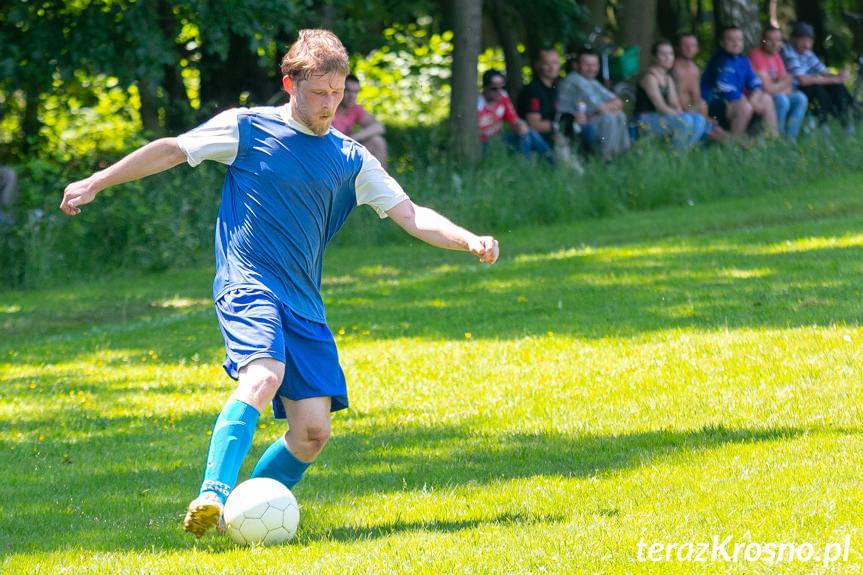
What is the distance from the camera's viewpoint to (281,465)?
5375 mm

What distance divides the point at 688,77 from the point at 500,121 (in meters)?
2.83

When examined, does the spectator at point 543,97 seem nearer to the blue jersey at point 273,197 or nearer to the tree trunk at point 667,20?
the tree trunk at point 667,20

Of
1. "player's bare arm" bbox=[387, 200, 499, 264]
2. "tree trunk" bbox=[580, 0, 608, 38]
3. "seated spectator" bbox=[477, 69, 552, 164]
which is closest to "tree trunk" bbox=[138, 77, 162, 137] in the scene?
"seated spectator" bbox=[477, 69, 552, 164]

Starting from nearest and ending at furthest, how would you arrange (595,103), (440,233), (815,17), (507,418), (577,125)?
(440,233)
(507,418)
(595,103)
(577,125)
(815,17)

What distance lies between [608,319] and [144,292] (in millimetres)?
5582

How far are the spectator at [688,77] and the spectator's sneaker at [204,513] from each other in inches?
573

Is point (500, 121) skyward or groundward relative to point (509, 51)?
groundward

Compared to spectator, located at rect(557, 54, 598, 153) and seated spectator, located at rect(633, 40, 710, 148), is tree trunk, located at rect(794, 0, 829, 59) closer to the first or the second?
seated spectator, located at rect(633, 40, 710, 148)

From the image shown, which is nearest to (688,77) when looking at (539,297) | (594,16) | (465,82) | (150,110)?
(465,82)

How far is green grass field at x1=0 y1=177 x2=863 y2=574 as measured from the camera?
481 centimetres

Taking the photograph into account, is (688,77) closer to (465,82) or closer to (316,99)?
(465,82)

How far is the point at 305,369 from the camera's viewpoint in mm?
5055

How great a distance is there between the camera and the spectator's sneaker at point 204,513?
4547 millimetres

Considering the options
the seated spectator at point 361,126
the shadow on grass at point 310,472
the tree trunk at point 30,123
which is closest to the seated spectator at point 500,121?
the seated spectator at point 361,126
